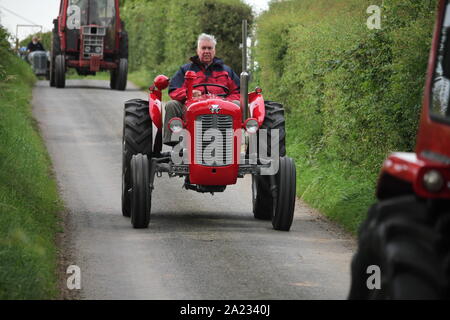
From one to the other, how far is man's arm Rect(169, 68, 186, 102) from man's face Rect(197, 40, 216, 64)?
0.28 m

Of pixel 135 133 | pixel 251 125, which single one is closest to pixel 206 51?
pixel 251 125

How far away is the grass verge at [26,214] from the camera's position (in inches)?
347

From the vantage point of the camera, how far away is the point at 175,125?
12477mm

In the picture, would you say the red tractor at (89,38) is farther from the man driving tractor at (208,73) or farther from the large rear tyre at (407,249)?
the large rear tyre at (407,249)

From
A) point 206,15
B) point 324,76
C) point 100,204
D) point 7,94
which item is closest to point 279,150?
point 100,204

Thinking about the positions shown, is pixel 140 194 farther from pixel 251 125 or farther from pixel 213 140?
pixel 251 125

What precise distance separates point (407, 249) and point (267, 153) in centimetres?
731

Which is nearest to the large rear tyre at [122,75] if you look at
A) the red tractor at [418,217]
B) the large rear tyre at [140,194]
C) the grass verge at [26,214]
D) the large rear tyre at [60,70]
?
the large rear tyre at [60,70]

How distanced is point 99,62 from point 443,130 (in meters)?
25.4

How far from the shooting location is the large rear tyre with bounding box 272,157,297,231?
12.4m

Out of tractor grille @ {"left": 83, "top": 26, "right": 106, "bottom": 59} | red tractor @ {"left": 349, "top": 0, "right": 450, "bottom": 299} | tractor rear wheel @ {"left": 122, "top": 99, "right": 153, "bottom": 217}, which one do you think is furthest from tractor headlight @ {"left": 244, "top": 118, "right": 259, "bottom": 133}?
tractor grille @ {"left": 83, "top": 26, "right": 106, "bottom": 59}

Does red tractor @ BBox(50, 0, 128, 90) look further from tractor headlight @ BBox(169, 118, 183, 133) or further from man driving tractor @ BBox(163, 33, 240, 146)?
tractor headlight @ BBox(169, 118, 183, 133)

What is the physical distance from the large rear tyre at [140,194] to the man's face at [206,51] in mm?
1487
